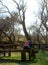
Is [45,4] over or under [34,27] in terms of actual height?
over

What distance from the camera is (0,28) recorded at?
25.7 metres

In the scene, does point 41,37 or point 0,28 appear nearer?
point 0,28

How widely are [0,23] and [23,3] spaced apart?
4989mm

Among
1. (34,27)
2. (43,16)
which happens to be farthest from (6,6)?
(34,27)

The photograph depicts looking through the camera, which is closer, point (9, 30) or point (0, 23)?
point (0, 23)

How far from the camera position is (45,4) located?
2903 centimetres

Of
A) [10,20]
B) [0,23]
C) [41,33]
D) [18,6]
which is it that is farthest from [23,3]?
[41,33]

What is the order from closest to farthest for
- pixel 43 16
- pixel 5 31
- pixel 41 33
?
1. pixel 5 31
2. pixel 43 16
3. pixel 41 33

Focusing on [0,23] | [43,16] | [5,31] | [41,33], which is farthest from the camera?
[41,33]

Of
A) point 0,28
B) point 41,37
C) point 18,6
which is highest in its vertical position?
point 18,6

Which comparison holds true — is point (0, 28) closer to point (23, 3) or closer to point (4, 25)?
point (4, 25)

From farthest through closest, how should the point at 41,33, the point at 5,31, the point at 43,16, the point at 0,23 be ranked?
the point at 41,33 → the point at 43,16 → the point at 5,31 → the point at 0,23

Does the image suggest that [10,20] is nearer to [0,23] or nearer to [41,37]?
[0,23]

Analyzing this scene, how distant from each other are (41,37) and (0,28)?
40.6 feet
